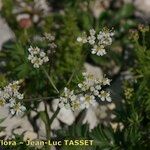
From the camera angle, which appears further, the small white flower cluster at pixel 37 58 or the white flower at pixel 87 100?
the small white flower cluster at pixel 37 58

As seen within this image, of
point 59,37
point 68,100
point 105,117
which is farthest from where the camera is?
point 59,37

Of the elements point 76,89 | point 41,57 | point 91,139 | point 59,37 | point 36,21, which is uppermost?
point 36,21

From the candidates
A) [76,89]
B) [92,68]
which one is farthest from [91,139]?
[92,68]

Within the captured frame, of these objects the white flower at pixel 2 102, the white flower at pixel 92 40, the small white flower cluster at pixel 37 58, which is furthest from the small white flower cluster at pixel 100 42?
the white flower at pixel 2 102

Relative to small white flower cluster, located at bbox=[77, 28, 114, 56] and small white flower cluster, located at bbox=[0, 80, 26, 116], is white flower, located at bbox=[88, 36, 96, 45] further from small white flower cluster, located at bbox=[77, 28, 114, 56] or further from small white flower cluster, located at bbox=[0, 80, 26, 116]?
small white flower cluster, located at bbox=[0, 80, 26, 116]

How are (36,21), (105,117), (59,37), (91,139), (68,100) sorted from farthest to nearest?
(36,21) < (59,37) < (105,117) < (91,139) < (68,100)

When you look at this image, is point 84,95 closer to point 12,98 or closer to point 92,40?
point 92,40

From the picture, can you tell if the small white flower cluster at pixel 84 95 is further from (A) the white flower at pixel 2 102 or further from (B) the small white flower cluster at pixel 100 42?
(A) the white flower at pixel 2 102

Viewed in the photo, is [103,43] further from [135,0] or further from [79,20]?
[135,0]
